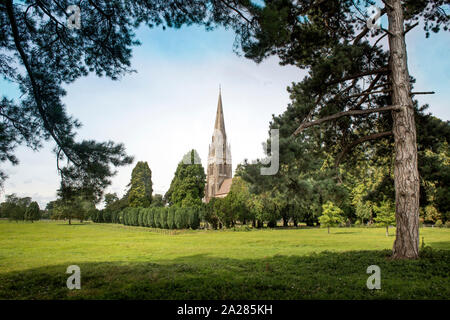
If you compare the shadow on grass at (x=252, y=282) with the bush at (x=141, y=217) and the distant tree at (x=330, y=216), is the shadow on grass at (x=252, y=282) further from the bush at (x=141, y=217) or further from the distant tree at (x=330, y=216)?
the bush at (x=141, y=217)

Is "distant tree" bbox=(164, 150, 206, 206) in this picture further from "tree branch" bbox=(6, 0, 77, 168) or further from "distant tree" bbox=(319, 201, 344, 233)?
"tree branch" bbox=(6, 0, 77, 168)

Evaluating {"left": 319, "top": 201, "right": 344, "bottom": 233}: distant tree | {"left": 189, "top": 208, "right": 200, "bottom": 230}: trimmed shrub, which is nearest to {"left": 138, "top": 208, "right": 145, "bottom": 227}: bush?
{"left": 189, "top": 208, "right": 200, "bottom": 230}: trimmed shrub

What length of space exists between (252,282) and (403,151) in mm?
5726

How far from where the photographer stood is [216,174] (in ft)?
268

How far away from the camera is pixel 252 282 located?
6504 mm

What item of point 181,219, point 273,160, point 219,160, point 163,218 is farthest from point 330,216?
point 219,160

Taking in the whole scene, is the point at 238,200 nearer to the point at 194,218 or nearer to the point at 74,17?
the point at 194,218

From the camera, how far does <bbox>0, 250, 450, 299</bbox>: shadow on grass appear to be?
557 cm

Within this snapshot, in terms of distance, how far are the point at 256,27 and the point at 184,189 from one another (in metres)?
42.6

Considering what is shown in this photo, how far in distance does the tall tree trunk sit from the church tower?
231ft

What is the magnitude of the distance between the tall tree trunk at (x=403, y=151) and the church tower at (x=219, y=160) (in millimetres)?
70387

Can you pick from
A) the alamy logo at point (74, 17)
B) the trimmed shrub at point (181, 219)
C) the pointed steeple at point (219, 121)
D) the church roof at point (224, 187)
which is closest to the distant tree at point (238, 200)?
the trimmed shrub at point (181, 219)

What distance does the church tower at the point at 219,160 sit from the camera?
264 ft
